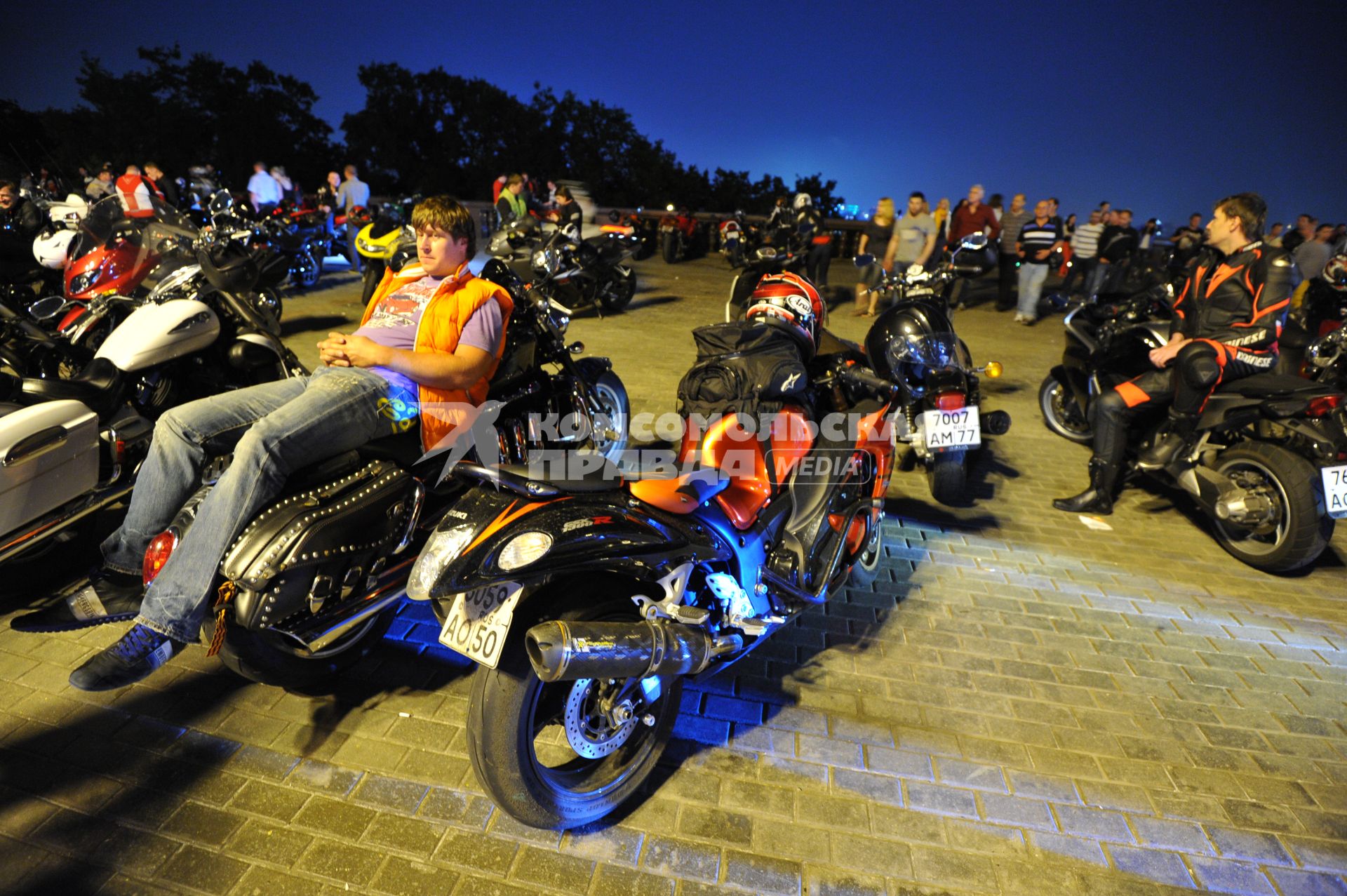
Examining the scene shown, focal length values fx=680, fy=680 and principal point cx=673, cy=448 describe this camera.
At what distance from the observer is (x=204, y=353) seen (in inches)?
160

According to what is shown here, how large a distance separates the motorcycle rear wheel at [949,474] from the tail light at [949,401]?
443 mm

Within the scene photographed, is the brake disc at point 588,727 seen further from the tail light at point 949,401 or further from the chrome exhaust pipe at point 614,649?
the tail light at point 949,401

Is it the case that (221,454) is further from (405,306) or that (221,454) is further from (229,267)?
(229,267)

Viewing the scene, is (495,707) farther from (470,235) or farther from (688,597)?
(470,235)

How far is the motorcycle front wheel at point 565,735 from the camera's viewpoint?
74.4 inches

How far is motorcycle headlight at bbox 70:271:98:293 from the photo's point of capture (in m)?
4.82

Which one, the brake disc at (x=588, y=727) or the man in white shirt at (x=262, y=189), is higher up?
the man in white shirt at (x=262, y=189)

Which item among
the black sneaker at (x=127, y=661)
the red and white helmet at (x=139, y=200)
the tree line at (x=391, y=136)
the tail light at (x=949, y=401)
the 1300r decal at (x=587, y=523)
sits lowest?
the black sneaker at (x=127, y=661)

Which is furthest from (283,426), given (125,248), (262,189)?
(262,189)

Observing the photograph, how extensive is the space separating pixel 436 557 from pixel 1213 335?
5.11 metres

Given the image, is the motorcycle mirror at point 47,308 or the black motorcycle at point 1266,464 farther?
the motorcycle mirror at point 47,308

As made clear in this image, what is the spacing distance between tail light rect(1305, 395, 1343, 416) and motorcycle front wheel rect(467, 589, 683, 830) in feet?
14.2

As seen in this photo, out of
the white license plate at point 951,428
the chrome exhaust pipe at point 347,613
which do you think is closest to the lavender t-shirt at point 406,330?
the chrome exhaust pipe at point 347,613

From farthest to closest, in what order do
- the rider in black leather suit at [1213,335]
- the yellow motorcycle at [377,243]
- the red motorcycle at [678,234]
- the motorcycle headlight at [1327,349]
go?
the red motorcycle at [678,234], the yellow motorcycle at [377,243], the motorcycle headlight at [1327,349], the rider in black leather suit at [1213,335]
